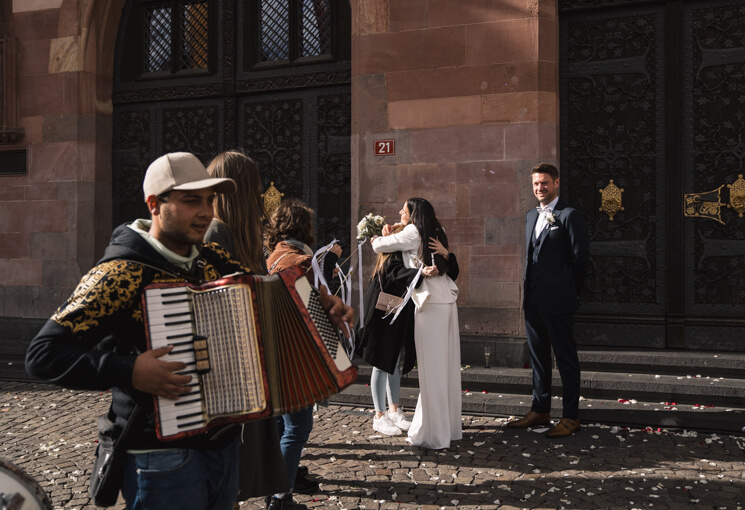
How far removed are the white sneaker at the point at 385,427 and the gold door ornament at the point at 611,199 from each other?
372 centimetres

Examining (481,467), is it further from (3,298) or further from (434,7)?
(3,298)

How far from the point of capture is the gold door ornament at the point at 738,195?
25.4 ft

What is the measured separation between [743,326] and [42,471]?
22.3 ft

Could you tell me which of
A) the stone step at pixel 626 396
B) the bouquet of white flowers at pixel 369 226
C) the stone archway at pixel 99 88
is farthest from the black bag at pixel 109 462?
the stone archway at pixel 99 88

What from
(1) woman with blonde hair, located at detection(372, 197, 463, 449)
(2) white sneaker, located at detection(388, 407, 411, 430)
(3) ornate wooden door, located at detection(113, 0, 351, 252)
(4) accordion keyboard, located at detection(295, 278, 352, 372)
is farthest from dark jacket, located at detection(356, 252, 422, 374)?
(3) ornate wooden door, located at detection(113, 0, 351, 252)

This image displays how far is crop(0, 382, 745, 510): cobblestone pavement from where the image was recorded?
450 centimetres

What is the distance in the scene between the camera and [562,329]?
6.11 meters

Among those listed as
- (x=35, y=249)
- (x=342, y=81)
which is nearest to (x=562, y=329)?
(x=342, y=81)

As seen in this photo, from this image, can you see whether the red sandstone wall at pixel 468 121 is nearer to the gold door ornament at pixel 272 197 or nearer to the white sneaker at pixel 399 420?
the gold door ornament at pixel 272 197

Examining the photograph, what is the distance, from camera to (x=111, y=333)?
7.66ft

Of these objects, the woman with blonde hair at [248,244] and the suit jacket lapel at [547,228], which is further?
the suit jacket lapel at [547,228]

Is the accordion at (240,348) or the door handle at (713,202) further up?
A: the door handle at (713,202)

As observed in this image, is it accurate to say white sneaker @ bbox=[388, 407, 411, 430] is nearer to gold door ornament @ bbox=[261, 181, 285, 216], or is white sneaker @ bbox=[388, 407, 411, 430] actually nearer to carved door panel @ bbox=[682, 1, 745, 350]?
carved door panel @ bbox=[682, 1, 745, 350]

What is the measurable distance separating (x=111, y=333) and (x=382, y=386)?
4104 millimetres
